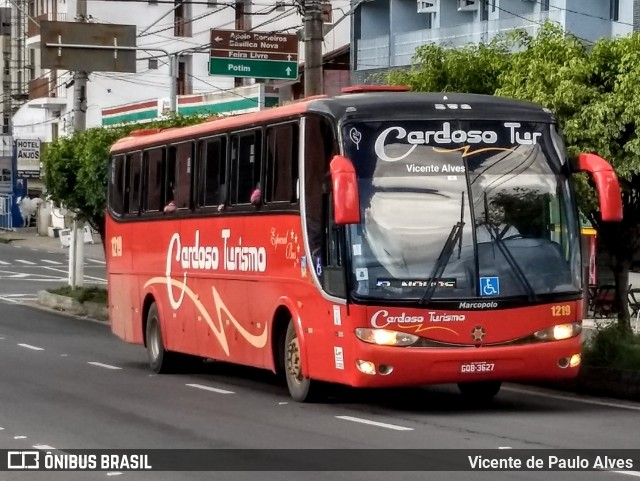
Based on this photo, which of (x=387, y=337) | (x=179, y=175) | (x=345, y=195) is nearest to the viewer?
(x=345, y=195)

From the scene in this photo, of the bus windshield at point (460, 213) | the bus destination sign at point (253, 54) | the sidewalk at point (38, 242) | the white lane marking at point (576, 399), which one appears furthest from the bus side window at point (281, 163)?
the sidewalk at point (38, 242)

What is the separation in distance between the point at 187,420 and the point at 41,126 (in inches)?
2607

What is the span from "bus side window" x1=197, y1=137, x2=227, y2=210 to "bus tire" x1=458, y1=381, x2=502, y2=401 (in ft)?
13.0

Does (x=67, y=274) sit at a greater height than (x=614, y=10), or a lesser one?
lesser

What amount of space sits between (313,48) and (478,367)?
946 cm

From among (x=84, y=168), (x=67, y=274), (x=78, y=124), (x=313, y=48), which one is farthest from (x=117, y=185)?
(x=67, y=274)

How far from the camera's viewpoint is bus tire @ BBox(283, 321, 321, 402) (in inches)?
642

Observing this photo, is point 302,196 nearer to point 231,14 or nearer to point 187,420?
point 187,420

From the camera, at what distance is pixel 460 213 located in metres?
15.1

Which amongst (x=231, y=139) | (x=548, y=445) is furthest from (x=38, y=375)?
(x=548, y=445)

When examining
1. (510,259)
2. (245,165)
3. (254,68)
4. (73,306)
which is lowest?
(73,306)

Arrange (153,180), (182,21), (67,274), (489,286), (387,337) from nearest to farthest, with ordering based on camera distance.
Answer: (387,337), (489,286), (153,180), (67,274), (182,21)

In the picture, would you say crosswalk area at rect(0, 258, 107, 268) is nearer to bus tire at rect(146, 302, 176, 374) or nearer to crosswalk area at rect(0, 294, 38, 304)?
crosswalk area at rect(0, 294, 38, 304)

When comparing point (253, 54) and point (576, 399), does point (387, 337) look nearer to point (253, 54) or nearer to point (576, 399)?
point (576, 399)
